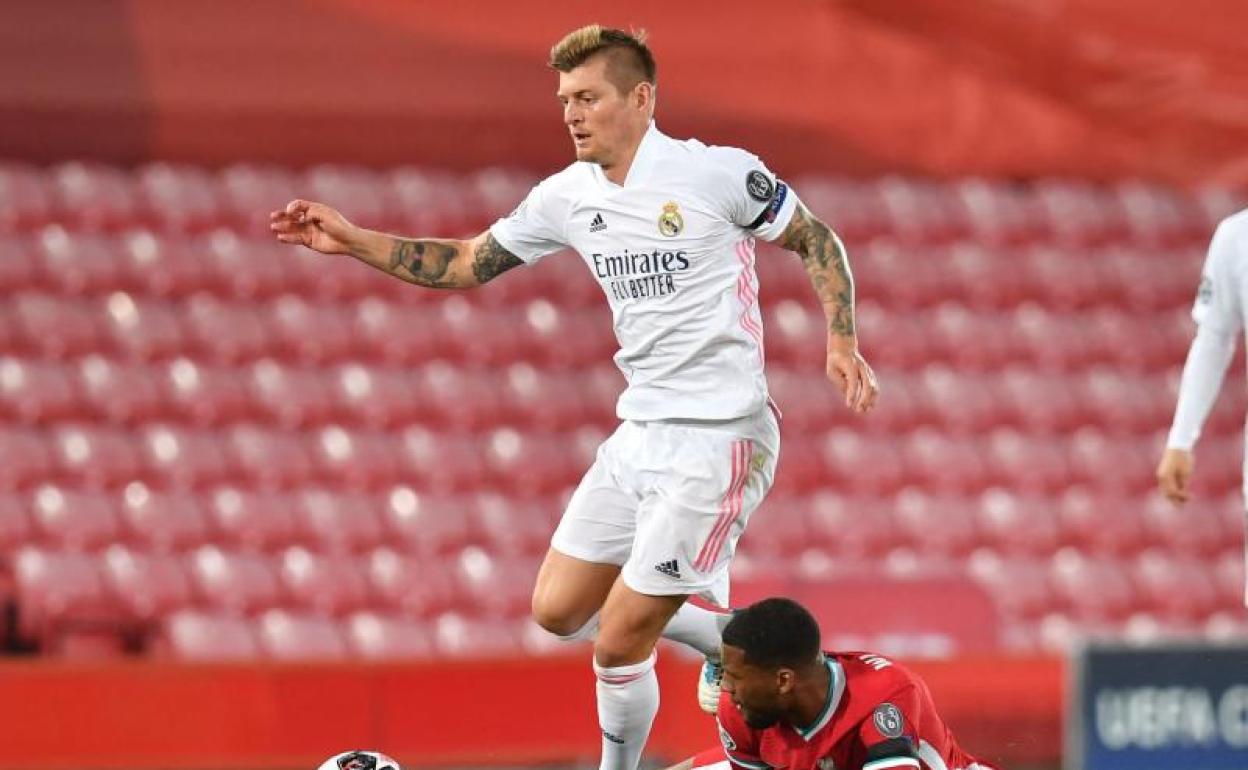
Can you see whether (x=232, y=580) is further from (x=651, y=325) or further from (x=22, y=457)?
(x=651, y=325)

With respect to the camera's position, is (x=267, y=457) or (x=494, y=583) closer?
(x=494, y=583)

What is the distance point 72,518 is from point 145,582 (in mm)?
465

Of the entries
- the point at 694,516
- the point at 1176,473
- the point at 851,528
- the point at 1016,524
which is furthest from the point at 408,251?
the point at 1016,524

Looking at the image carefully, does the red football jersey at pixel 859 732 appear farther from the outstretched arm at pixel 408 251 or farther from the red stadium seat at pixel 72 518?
the red stadium seat at pixel 72 518

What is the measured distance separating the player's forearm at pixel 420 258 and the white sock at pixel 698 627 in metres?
0.94

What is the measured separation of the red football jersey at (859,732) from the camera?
187 inches

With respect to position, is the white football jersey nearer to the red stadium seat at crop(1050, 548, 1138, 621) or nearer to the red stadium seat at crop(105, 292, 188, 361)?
the red stadium seat at crop(105, 292, 188, 361)

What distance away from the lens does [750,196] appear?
528 cm

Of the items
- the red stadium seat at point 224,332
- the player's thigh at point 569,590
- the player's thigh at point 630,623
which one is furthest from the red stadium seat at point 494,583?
the player's thigh at point 630,623

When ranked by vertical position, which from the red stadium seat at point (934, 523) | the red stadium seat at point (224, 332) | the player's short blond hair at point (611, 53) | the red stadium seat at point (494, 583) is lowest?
the red stadium seat at point (494, 583)

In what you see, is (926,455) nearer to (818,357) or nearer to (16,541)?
(818,357)

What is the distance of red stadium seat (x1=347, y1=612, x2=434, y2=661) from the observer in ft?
34.5

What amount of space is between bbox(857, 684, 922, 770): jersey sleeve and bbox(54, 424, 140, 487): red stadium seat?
6.51 metres

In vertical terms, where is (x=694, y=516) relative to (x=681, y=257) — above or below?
below
